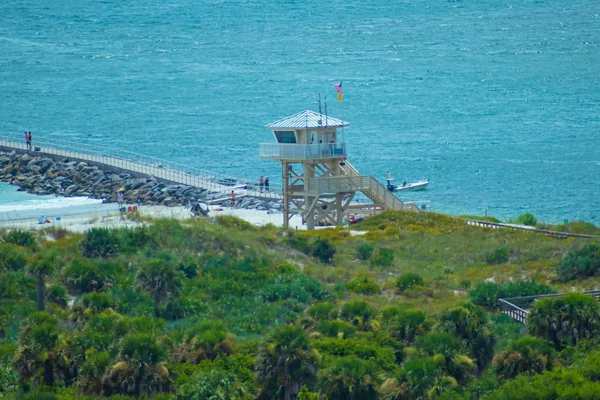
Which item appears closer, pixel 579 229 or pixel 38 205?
pixel 579 229

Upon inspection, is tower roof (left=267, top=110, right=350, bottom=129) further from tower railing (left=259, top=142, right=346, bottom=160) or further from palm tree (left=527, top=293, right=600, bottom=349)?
palm tree (left=527, top=293, right=600, bottom=349)

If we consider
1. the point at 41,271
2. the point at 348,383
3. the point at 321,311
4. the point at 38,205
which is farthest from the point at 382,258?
the point at 38,205

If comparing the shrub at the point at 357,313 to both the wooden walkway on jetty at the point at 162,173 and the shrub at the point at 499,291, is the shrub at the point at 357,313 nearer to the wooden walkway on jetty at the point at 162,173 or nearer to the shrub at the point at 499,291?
the shrub at the point at 499,291

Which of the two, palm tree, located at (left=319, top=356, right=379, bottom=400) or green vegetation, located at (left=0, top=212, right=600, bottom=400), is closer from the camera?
palm tree, located at (left=319, top=356, right=379, bottom=400)

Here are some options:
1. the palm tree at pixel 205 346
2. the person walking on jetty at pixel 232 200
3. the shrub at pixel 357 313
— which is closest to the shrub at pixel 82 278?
the palm tree at pixel 205 346

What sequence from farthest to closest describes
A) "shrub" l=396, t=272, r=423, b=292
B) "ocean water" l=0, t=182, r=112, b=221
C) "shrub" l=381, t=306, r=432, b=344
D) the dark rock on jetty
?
the dark rock on jetty < "ocean water" l=0, t=182, r=112, b=221 < "shrub" l=396, t=272, r=423, b=292 < "shrub" l=381, t=306, r=432, b=344

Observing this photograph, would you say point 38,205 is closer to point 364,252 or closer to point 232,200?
point 232,200

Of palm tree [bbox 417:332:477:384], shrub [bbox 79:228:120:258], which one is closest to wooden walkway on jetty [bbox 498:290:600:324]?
palm tree [bbox 417:332:477:384]

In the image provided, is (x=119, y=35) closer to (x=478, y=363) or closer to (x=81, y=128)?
(x=81, y=128)
